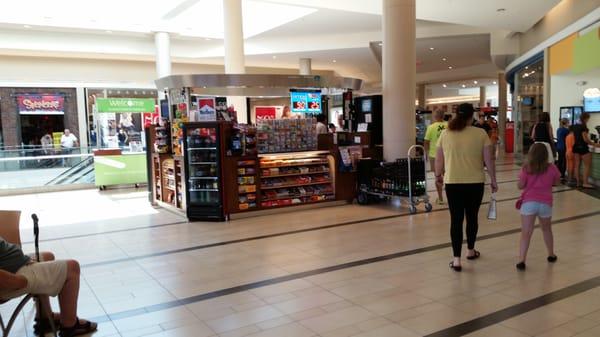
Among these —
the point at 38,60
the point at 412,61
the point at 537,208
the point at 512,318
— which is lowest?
the point at 512,318

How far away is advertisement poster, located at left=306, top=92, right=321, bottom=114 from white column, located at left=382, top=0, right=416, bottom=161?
1.21 meters

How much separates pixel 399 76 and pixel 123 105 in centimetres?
822

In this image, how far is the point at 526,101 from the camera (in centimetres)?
1586

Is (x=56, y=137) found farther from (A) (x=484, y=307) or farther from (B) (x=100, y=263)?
(A) (x=484, y=307)

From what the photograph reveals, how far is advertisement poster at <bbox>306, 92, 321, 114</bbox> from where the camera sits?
337 inches

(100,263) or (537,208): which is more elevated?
(537,208)

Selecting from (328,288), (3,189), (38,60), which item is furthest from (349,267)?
(38,60)

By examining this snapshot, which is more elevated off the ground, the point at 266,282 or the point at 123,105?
the point at 123,105

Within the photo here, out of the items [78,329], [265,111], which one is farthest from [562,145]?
[265,111]

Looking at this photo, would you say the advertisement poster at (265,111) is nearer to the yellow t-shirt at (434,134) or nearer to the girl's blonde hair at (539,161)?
the yellow t-shirt at (434,134)

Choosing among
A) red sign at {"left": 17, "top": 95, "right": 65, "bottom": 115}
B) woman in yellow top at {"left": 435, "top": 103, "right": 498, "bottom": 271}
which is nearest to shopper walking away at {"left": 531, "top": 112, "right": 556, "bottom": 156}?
woman in yellow top at {"left": 435, "top": 103, "right": 498, "bottom": 271}

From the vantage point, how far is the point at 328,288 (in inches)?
158

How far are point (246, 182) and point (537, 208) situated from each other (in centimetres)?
417

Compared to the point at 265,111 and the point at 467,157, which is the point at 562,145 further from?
the point at 265,111
